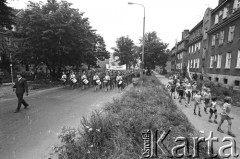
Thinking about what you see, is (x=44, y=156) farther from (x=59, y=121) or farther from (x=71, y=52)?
(x=71, y=52)

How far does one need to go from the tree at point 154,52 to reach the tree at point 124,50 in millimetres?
14601

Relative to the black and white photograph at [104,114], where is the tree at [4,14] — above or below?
above

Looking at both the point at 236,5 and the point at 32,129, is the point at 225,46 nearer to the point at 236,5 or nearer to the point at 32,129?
the point at 236,5

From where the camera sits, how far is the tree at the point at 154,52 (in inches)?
1534

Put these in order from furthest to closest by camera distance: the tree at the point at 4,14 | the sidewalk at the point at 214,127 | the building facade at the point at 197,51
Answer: the building facade at the point at 197,51, the tree at the point at 4,14, the sidewalk at the point at 214,127

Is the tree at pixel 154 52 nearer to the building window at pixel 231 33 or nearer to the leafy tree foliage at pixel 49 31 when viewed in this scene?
the building window at pixel 231 33

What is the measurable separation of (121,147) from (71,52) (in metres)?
16.9

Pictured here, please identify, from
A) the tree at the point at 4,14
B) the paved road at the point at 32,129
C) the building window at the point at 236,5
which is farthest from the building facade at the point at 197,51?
the tree at the point at 4,14

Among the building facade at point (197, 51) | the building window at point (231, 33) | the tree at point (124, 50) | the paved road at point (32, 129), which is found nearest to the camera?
the paved road at point (32, 129)

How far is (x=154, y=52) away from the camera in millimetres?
39250

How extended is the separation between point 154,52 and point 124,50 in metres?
19.1

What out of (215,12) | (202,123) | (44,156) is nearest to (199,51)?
(215,12)

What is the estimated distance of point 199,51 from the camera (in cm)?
2819

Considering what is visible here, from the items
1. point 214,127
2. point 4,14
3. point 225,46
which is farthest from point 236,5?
point 4,14
